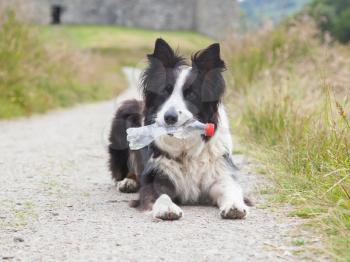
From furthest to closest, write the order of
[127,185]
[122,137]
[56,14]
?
1. [56,14]
2. [122,137]
3. [127,185]

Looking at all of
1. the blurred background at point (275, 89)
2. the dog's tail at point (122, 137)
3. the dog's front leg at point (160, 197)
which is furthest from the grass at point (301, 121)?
the dog's tail at point (122, 137)

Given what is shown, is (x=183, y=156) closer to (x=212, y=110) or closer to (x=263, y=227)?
(x=212, y=110)

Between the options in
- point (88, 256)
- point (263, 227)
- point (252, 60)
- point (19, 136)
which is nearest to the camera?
point (88, 256)

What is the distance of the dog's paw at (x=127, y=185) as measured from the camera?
5711 mm

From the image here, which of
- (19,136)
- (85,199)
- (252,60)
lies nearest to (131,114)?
(85,199)

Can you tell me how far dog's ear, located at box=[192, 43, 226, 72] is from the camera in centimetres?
476

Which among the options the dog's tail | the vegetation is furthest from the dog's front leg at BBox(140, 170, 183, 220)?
the vegetation

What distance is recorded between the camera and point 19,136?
953 centimetres

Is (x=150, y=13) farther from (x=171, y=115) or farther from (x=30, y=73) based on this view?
(x=171, y=115)

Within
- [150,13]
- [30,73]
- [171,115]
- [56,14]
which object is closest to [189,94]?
[171,115]

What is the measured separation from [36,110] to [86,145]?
487 centimetres

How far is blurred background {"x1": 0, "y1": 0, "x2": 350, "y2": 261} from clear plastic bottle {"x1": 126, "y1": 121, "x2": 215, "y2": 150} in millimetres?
760

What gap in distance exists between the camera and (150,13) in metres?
60.6

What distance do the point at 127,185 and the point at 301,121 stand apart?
6.20 ft
